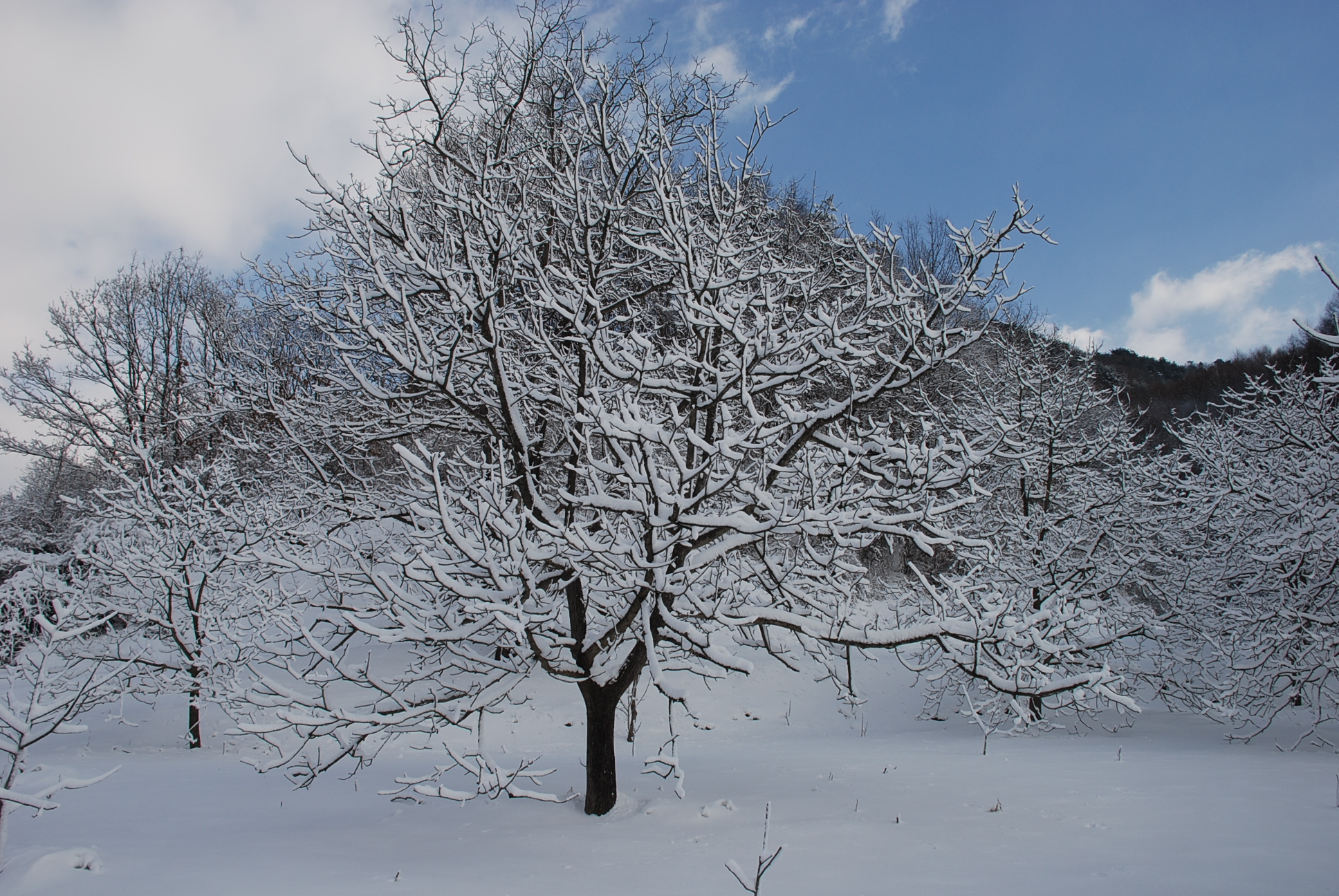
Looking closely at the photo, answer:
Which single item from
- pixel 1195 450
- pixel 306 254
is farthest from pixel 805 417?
pixel 1195 450

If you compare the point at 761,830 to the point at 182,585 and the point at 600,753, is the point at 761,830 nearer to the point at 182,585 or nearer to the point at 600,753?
the point at 600,753

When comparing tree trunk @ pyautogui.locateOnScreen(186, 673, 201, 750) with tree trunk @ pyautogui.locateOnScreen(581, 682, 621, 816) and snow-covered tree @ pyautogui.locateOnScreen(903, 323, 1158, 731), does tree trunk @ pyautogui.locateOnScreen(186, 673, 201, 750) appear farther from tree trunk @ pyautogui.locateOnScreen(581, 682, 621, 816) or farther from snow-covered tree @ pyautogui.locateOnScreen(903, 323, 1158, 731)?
snow-covered tree @ pyautogui.locateOnScreen(903, 323, 1158, 731)

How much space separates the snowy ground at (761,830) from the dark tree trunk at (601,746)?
0.15 m

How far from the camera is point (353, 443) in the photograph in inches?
228

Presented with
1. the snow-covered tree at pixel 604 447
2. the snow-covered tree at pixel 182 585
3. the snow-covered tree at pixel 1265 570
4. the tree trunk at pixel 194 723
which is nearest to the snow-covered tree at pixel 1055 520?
the snow-covered tree at pixel 1265 570

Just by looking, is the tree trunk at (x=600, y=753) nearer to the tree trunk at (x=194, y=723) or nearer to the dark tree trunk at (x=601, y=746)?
the dark tree trunk at (x=601, y=746)

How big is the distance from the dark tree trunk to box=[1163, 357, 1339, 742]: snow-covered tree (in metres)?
5.57

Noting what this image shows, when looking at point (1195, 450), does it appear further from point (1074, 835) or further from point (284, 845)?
point (284, 845)

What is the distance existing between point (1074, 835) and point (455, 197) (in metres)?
5.58

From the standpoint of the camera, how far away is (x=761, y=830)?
4.14 metres

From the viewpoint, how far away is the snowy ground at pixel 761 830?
321 cm

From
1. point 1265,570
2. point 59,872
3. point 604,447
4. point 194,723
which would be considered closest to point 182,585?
point 194,723

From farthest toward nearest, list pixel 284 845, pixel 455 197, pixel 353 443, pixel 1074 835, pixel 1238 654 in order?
pixel 1238 654 → pixel 353 443 → pixel 455 197 → pixel 284 845 → pixel 1074 835

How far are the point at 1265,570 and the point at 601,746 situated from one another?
877 cm
